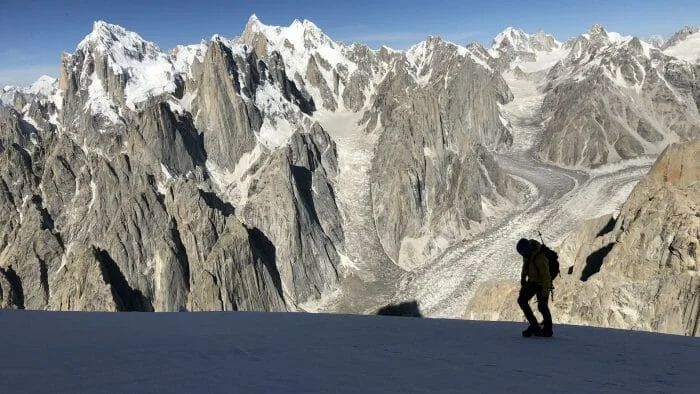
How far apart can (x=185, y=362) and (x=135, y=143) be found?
104 metres

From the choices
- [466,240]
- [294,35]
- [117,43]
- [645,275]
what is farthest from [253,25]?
[645,275]

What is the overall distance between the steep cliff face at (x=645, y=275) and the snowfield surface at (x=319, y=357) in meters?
26.6

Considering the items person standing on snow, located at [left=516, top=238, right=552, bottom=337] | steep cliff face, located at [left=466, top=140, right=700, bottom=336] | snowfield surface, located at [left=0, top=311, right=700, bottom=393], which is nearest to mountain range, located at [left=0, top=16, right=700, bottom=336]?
steep cliff face, located at [left=466, top=140, right=700, bottom=336]

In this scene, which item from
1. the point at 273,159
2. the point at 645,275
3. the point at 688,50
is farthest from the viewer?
the point at 688,50

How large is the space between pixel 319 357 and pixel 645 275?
122 ft

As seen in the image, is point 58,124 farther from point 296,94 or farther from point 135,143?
point 296,94

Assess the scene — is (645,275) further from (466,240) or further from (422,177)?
(422,177)

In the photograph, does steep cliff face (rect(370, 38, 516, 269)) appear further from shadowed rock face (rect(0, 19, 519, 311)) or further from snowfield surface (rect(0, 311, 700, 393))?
snowfield surface (rect(0, 311, 700, 393))

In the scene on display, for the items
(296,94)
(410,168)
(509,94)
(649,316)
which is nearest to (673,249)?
(649,316)

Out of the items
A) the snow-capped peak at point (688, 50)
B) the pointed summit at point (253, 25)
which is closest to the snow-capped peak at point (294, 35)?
the pointed summit at point (253, 25)

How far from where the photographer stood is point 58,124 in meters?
143

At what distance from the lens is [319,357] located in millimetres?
8984

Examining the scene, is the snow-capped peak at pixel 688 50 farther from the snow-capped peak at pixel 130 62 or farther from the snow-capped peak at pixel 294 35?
the snow-capped peak at pixel 130 62

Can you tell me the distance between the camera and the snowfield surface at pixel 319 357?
738cm
